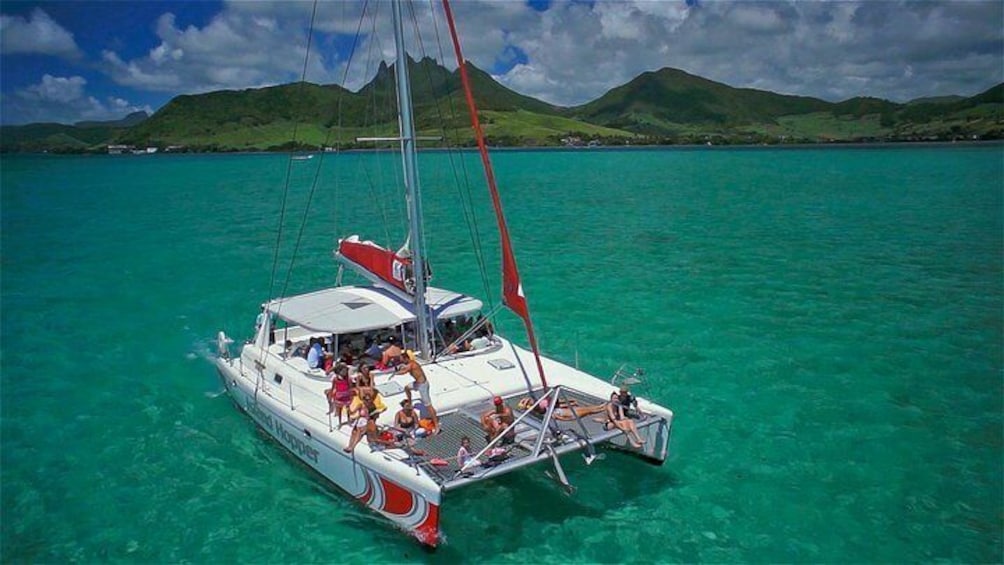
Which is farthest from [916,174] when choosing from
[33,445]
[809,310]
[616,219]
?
[33,445]

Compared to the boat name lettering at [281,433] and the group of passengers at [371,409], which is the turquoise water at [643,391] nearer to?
the boat name lettering at [281,433]

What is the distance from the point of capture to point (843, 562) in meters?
12.1

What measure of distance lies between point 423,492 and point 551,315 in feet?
51.9

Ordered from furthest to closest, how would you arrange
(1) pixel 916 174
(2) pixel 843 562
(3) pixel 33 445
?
(1) pixel 916 174
(3) pixel 33 445
(2) pixel 843 562

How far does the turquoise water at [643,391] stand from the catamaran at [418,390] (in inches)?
40.9

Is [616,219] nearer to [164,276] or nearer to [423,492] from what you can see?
[164,276]

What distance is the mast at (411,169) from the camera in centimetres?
1439

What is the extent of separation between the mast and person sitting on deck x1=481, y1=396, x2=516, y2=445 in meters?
3.71

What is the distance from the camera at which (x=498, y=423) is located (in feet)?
41.6

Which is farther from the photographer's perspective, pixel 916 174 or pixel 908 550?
pixel 916 174

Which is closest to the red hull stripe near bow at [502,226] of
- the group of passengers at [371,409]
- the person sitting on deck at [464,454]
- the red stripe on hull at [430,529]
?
the person sitting on deck at [464,454]

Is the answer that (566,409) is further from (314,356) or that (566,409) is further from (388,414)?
(314,356)

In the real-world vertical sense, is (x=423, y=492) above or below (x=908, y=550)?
above

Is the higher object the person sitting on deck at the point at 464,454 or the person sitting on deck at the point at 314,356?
the person sitting on deck at the point at 314,356
